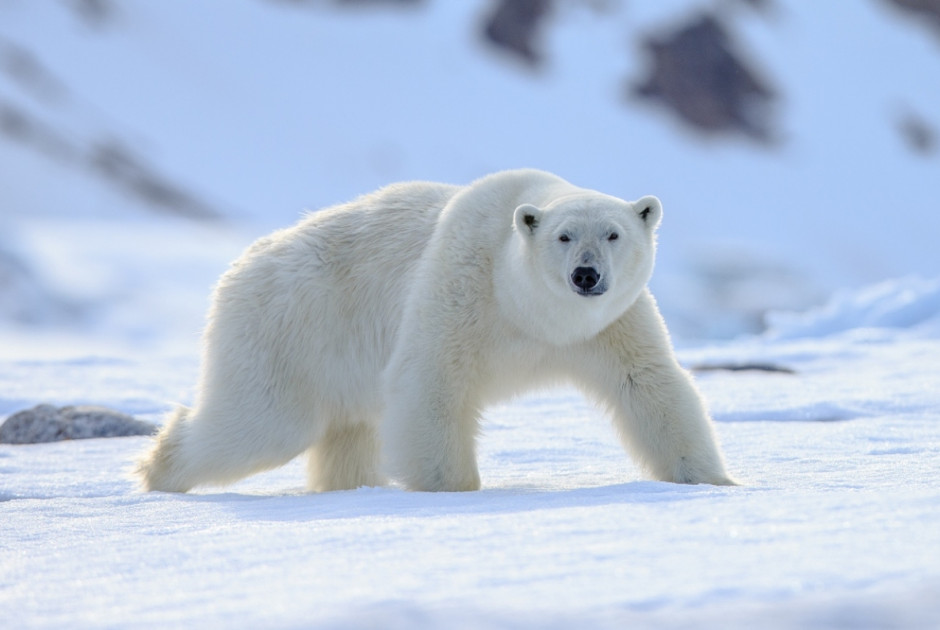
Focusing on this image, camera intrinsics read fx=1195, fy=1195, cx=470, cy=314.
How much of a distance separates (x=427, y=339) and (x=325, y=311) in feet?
2.14

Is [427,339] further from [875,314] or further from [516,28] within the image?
[516,28]

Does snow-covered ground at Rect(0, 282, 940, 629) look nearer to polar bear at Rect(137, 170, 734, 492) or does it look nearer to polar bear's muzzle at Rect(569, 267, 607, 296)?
polar bear at Rect(137, 170, 734, 492)

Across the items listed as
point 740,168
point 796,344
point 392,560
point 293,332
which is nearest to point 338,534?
point 392,560

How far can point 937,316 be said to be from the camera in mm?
8508

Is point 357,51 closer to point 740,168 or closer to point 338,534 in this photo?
point 740,168

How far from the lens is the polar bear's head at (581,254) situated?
3475 millimetres

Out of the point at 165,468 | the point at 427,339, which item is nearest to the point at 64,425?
the point at 165,468

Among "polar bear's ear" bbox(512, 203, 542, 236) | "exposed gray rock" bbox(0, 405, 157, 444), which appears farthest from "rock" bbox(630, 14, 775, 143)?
"polar bear's ear" bbox(512, 203, 542, 236)

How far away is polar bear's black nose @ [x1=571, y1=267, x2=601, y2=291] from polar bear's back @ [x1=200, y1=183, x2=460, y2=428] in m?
0.85

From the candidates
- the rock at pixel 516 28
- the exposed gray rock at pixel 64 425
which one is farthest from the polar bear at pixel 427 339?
the rock at pixel 516 28

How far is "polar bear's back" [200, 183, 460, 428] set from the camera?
417 centimetres

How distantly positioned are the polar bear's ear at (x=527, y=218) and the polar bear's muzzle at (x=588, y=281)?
274 millimetres

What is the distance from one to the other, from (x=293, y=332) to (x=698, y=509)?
2148 millimetres

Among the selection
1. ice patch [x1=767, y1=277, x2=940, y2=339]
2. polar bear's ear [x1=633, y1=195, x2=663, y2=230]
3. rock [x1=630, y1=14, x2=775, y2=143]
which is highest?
rock [x1=630, y1=14, x2=775, y2=143]
